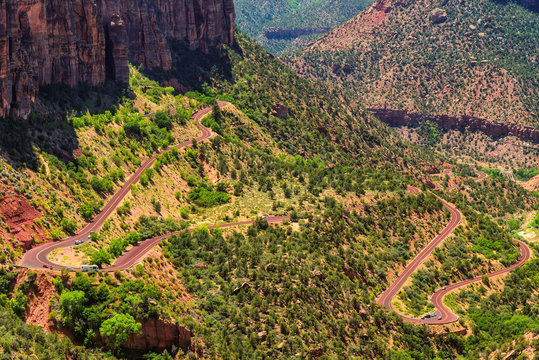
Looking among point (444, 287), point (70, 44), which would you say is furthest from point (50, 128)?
point (444, 287)

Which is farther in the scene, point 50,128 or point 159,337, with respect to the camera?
point 50,128

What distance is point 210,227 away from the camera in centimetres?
11369

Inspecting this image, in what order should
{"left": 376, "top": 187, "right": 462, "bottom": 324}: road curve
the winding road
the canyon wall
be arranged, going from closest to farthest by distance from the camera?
1. the winding road
2. {"left": 376, "top": 187, "right": 462, "bottom": 324}: road curve
3. the canyon wall

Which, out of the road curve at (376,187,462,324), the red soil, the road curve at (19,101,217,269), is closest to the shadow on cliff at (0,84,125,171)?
the red soil

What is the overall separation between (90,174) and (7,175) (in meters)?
24.0

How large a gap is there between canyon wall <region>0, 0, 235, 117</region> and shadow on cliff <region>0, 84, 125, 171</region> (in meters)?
2.57

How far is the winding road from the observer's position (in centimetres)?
8448

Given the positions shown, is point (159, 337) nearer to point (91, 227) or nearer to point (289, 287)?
point (289, 287)

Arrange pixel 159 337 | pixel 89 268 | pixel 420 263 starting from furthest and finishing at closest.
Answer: pixel 420 263
pixel 89 268
pixel 159 337

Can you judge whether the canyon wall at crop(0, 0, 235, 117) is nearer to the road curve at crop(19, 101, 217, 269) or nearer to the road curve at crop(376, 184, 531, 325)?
the road curve at crop(19, 101, 217, 269)

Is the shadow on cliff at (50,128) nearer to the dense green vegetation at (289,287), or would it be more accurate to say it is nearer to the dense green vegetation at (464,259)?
the dense green vegetation at (289,287)

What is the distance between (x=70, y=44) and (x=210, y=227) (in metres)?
62.4

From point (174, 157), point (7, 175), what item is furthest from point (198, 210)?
point (7, 175)

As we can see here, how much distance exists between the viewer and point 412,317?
105312 mm
